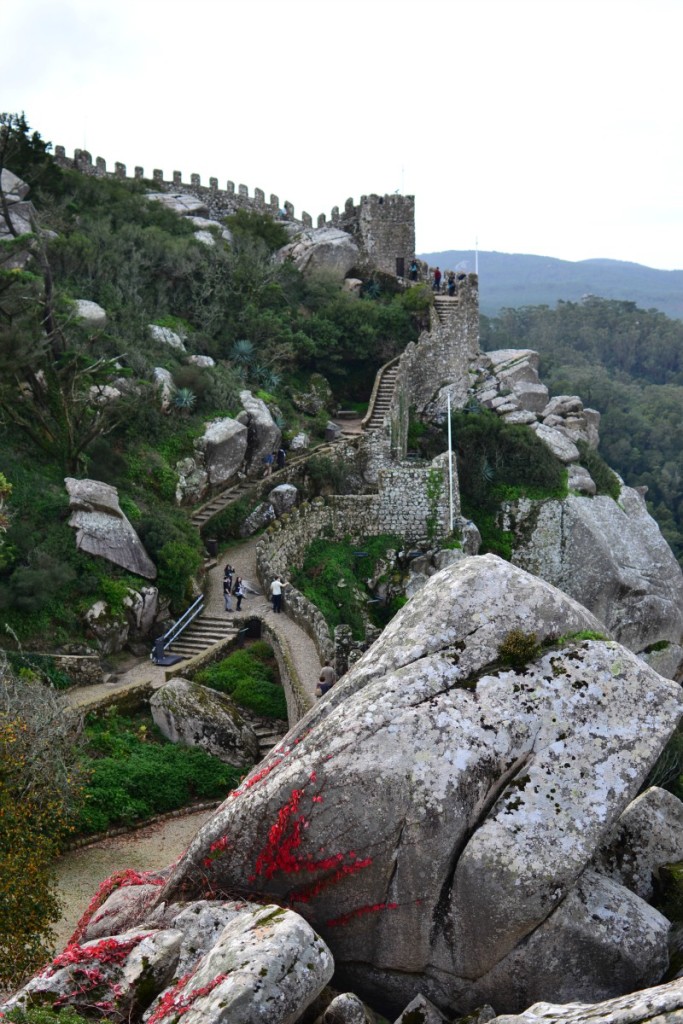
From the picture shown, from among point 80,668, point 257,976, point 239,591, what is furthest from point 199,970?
point 239,591

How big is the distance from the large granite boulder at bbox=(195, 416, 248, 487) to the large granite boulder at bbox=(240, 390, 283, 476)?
0.57 m

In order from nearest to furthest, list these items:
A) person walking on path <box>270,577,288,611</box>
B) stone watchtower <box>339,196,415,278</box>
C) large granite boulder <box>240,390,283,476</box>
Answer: person walking on path <box>270,577,288,611</box> < large granite boulder <box>240,390,283,476</box> < stone watchtower <box>339,196,415,278</box>

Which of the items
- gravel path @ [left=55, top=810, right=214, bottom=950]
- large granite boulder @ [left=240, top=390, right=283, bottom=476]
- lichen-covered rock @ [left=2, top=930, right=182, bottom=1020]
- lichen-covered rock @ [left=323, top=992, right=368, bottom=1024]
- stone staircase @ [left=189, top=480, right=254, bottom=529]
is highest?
large granite boulder @ [left=240, top=390, right=283, bottom=476]

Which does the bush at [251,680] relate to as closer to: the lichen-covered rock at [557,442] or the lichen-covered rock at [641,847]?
the lichen-covered rock at [641,847]

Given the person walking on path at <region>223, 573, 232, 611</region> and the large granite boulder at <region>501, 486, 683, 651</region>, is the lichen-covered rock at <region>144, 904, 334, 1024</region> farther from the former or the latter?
the large granite boulder at <region>501, 486, 683, 651</region>

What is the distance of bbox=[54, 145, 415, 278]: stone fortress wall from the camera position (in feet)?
151

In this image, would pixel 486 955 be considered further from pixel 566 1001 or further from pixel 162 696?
pixel 162 696

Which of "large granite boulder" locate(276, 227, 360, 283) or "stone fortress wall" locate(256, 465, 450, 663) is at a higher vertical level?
"large granite boulder" locate(276, 227, 360, 283)

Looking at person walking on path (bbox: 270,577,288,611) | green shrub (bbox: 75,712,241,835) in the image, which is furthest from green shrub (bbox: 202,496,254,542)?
green shrub (bbox: 75,712,241,835)

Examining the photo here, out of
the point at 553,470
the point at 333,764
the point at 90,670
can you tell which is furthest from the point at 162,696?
the point at 553,470

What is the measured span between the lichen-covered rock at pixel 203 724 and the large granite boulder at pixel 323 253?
25694mm

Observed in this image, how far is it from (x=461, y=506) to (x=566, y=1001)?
77.6 feet

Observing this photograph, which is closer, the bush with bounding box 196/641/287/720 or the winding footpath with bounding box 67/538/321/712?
the winding footpath with bounding box 67/538/321/712

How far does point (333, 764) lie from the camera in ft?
35.6
